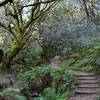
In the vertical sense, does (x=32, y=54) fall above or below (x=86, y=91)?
above

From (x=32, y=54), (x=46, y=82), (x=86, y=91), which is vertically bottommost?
(x=86, y=91)

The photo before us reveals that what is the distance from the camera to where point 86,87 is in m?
11.6

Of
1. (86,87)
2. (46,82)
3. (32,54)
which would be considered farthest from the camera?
(32,54)

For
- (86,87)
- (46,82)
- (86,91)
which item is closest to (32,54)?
(46,82)

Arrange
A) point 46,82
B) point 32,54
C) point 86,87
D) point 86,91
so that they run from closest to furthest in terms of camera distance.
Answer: point 86,91 → point 86,87 → point 46,82 → point 32,54

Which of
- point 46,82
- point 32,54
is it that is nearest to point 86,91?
point 46,82

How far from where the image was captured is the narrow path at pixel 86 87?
35.4 feet

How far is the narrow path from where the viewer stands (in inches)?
425

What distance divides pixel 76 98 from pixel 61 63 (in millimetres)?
4957

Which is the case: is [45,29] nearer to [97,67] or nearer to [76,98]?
[97,67]

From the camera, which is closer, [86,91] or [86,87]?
[86,91]

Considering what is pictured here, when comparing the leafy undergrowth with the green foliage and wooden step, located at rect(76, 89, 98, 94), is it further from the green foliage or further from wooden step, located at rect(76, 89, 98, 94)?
the green foliage

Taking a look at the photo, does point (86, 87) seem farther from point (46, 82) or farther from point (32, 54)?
point (32, 54)

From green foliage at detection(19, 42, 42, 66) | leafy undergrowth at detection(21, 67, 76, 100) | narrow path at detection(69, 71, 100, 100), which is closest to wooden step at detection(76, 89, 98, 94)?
narrow path at detection(69, 71, 100, 100)
